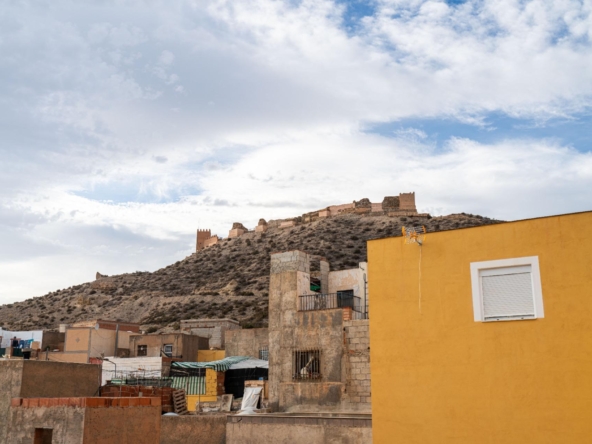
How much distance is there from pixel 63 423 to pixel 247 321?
4442cm

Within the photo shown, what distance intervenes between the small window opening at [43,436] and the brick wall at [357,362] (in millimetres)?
12922

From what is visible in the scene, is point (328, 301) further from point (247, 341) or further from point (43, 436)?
point (43, 436)

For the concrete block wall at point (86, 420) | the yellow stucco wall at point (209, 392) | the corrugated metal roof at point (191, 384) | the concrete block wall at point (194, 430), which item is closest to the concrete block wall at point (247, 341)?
the yellow stucco wall at point (209, 392)

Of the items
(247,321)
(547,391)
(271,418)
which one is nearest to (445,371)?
(547,391)

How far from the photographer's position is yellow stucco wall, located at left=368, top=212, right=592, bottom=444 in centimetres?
1083

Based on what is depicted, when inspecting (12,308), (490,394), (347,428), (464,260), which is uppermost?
(12,308)

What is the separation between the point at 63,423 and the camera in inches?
466

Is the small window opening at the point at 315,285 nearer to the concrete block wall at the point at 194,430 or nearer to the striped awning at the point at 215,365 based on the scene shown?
the striped awning at the point at 215,365

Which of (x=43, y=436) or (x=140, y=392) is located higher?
(x=140, y=392)

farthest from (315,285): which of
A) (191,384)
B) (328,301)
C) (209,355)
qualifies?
(209,355)

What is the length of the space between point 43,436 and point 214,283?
67153 millimetres

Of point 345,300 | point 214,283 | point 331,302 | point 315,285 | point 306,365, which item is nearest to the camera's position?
point 306,365

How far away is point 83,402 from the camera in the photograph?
38.3ft

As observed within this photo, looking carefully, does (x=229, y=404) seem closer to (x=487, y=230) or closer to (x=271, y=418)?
(x=271, y=418)
